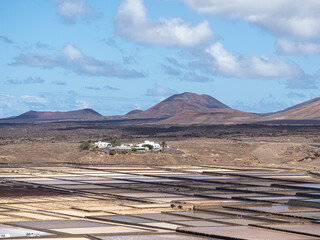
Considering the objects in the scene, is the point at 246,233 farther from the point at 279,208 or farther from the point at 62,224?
the point at 279,208

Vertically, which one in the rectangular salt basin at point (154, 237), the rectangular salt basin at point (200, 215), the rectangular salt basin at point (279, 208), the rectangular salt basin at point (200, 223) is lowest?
the rectangular salt basin at point (154, 237)

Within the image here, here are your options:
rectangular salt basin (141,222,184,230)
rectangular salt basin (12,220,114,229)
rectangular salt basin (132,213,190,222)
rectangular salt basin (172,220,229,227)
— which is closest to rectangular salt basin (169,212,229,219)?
rectangular salt basin (132,213,190,222)

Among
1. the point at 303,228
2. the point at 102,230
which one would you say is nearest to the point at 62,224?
the point at 102,230

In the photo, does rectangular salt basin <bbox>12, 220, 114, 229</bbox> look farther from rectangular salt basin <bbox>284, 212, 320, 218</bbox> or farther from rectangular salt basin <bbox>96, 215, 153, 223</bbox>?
rectangular salt basin <bbox>284, 212, 320, 218</bbox>

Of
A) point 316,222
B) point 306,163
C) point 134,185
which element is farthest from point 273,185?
point 306,163

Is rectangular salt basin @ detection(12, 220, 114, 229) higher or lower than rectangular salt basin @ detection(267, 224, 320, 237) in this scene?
higher

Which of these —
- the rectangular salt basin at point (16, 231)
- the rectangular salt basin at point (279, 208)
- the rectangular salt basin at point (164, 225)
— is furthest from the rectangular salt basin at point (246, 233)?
the rectangular salt basin at point (16, 231)

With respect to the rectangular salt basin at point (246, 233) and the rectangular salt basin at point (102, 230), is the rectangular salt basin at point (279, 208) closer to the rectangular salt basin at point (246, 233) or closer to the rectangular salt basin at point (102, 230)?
the rectangular salt basin at point (246, 233)

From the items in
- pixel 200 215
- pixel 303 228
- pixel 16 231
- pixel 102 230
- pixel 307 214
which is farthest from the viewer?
pixel 200 215
